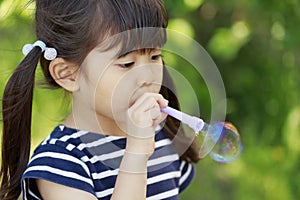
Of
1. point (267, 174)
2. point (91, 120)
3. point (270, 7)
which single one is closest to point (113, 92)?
point (91, 120)

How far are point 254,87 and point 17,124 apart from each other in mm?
1147

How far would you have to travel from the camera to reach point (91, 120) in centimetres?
143

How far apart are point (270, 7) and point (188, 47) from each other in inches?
11.6

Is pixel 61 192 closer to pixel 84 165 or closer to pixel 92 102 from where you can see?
pixel 84 165

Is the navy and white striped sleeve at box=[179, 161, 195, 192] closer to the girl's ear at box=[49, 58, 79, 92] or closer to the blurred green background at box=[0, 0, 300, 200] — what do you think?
the girl's ear at box=[49, 58, 79, 92]

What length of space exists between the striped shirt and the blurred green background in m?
0.63

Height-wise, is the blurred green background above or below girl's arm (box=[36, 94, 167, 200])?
below

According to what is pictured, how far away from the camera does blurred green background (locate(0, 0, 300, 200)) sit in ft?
7.25

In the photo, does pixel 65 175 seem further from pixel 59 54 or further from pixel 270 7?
pixel 270 7

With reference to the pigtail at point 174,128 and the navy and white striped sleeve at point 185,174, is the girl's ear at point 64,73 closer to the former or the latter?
the pigtail at point 174,128

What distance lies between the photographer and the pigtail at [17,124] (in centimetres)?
142

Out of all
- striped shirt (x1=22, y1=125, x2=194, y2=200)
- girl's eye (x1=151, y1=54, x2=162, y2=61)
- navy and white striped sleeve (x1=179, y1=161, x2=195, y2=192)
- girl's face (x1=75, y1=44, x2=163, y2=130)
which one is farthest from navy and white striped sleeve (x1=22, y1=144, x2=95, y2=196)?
navy and white striped sleeve (x1=179, y1=161, x2=195, y2=192)

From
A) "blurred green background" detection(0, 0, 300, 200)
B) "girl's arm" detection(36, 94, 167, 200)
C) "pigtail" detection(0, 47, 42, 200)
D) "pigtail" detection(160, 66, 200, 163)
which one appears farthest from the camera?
"blurred green background" detection(0, 0, 300, 200)

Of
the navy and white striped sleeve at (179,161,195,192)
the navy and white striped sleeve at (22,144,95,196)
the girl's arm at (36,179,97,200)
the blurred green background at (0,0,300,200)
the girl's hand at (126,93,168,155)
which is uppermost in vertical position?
the girl's hand at (126,93,168,155)
